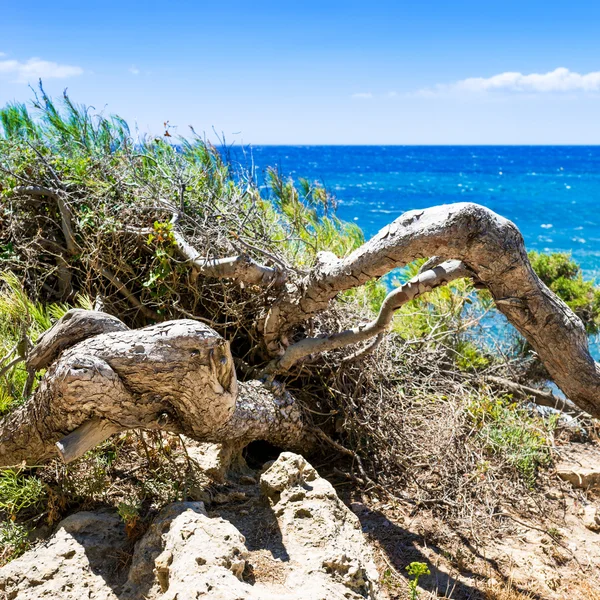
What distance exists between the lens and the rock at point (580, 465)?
5.05 m

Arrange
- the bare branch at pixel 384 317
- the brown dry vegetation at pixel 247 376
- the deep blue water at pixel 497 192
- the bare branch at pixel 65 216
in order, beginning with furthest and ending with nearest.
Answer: the deep blue water at pixel 497 192
the bare branch at pixel 65 216
the brown dry vegetation at pixel 247 376
the bare branch at pixel 384 317

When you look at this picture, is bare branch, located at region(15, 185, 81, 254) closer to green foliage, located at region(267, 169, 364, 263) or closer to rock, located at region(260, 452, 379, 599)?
green foliage, located at region(267, 169, 364, 263)

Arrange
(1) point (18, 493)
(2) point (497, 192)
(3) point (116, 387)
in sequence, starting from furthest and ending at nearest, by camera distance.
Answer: (2) point (497, 192) → (1) point (18, 493) → (3) point (116, 387)

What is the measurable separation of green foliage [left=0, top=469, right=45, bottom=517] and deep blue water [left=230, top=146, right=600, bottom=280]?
3151mm

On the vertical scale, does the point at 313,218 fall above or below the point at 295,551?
above

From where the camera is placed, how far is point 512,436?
5.04m

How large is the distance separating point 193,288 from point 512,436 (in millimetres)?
2831

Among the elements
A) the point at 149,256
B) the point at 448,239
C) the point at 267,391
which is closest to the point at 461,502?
the point at 267,391

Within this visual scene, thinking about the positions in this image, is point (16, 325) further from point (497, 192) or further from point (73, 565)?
point (497, 192)

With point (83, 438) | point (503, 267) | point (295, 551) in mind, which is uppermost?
point (503, 267)

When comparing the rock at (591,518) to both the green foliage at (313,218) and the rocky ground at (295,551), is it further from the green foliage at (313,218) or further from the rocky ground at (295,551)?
the green foliage at (313,218)

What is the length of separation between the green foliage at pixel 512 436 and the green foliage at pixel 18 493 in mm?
3268

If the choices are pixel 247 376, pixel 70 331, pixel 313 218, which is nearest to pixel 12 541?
pixel 70 331

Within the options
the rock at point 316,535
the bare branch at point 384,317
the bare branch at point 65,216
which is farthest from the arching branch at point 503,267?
the bare branch at point 65,216
